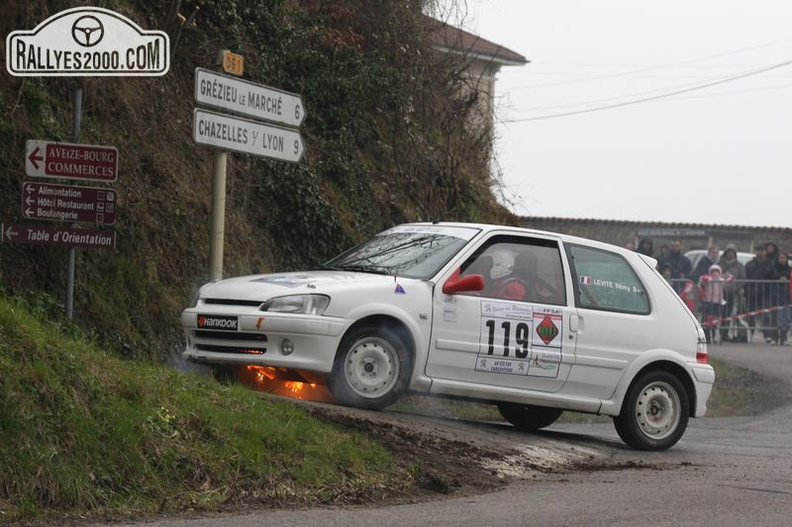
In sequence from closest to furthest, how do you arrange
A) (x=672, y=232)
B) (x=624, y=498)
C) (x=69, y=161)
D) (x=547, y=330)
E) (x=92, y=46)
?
(x=624, y=498) < (x=92, y=46) < (x=69, y=161) < (x=547, y=330) < (x=672, y=232)

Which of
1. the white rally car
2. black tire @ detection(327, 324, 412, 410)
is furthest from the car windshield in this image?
black tire @ detection(327, 324, 412, 410)

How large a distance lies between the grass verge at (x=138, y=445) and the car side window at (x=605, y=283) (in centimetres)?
347

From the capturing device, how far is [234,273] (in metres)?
15.3

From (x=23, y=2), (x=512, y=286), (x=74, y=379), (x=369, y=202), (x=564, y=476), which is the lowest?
(x=564, y=476)

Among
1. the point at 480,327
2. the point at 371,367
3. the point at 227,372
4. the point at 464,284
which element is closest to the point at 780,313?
the point at 480,327

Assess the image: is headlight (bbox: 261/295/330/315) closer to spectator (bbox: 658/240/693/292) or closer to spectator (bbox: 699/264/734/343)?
spectator (bbox: 699/264/734/343)

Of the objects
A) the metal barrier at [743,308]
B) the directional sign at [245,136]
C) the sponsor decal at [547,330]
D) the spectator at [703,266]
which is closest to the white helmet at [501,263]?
the sponsor decal at [547,330]

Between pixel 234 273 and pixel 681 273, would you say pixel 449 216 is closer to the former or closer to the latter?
pixel 234 273

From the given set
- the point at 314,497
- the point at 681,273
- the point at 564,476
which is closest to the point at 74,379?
the point at 314,497

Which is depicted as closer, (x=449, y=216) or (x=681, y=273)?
(x=449, y=216)

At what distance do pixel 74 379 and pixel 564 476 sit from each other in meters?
3.74

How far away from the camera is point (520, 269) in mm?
11695

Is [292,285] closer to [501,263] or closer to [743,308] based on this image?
[501,263]

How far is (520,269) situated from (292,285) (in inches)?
84.2
